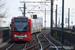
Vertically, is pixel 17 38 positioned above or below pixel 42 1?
below

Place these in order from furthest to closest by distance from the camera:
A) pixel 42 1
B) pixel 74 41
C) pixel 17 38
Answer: pixel 42 1
pixel 17 38
pixel 74 41

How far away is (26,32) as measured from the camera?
18344 mm

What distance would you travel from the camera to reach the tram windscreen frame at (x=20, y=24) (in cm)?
1830

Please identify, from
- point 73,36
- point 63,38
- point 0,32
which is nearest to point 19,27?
point 0,32

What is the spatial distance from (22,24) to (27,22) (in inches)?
24.8

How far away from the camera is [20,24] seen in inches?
725

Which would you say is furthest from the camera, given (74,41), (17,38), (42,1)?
(42,1)

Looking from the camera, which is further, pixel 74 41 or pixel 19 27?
pixel 19 27

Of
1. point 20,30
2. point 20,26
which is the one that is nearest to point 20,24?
point 20,26

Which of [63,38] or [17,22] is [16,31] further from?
[63,38]

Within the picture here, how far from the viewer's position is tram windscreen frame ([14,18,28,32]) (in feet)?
60.0

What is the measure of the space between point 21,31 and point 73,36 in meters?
6.20

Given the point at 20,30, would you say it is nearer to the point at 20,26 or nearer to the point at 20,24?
the point at 20,26

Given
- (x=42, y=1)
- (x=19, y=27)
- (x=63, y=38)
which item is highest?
(x=42, y=1)
